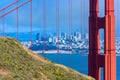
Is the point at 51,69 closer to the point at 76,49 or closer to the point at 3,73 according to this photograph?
the point at 3,73

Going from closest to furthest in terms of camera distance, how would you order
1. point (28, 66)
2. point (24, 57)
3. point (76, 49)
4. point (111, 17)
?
point (28, 66) → point (24, 57) → point (111, 17) → point (76, 49)

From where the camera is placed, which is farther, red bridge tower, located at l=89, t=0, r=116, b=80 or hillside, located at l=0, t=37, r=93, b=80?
red bridge tower, located at l=89, t=0, r=116, b=80

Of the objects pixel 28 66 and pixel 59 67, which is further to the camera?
pixel 59 67

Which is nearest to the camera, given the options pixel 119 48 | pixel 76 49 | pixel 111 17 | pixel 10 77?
pixel 10 77

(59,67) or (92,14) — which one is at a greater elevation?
(92,14)

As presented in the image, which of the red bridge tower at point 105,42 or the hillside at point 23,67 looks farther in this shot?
the red bridge tower at point 105,42

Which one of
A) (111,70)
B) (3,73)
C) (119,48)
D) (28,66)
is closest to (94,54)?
(111,70)
